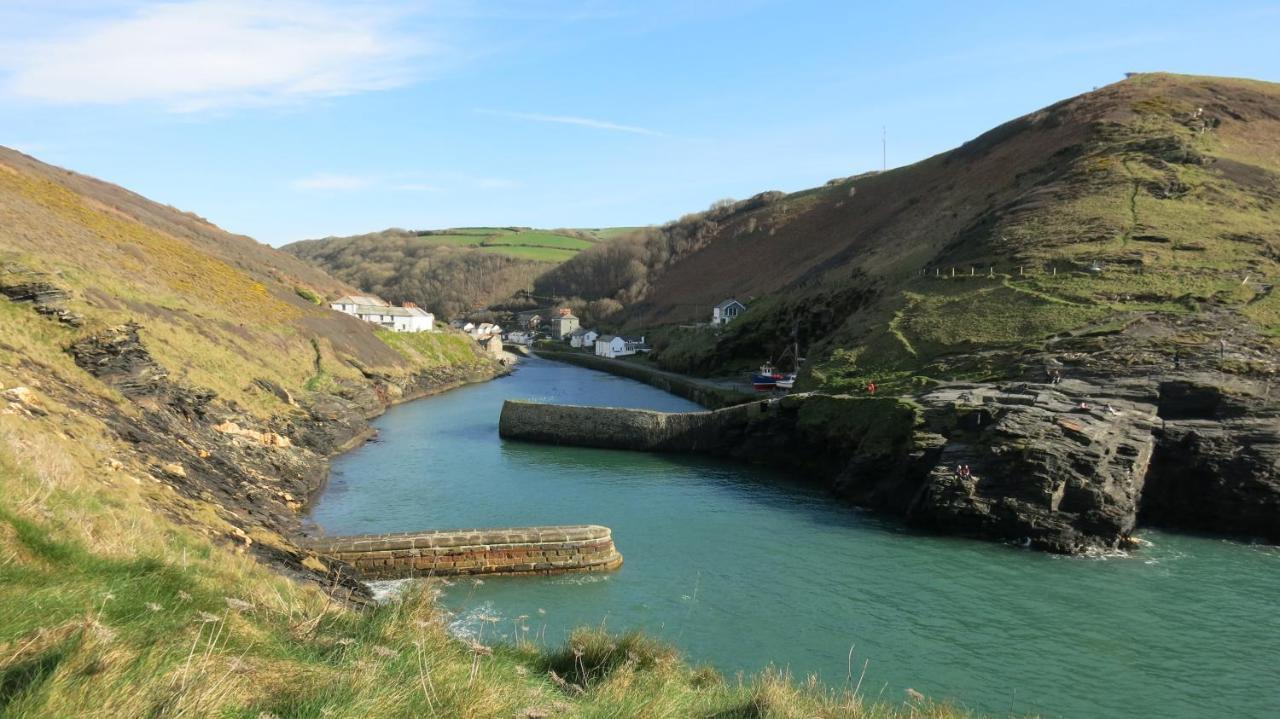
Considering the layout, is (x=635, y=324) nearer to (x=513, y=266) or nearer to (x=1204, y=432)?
(x=513, y=266)

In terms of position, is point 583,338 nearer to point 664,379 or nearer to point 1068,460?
point 664,379

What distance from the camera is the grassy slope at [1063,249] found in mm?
41312

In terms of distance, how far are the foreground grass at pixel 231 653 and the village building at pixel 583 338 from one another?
116013 mm

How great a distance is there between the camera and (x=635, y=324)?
129m

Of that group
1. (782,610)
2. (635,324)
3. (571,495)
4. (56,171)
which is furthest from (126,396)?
(635,324)

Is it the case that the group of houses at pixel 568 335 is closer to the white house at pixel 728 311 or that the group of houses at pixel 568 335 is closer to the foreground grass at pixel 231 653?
the white house at pixel 728 311

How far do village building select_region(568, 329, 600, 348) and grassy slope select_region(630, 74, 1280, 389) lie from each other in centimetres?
3861

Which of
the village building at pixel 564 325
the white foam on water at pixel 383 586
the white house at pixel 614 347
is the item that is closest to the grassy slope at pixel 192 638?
the white foam on water at pixel 383 586

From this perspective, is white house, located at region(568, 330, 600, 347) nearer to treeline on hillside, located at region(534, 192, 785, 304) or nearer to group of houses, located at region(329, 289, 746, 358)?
group of houses, located at region(329, 289, 746, 358)

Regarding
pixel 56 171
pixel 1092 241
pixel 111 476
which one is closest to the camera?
pixel 111 476

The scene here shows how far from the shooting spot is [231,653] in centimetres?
651

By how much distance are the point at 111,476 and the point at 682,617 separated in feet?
45.2

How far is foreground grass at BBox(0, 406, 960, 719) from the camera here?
526 centimetres

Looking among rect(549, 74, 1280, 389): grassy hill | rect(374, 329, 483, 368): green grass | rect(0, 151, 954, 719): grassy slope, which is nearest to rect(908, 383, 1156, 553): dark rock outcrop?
rect(549, 74, 1280, 389): grassy hill
